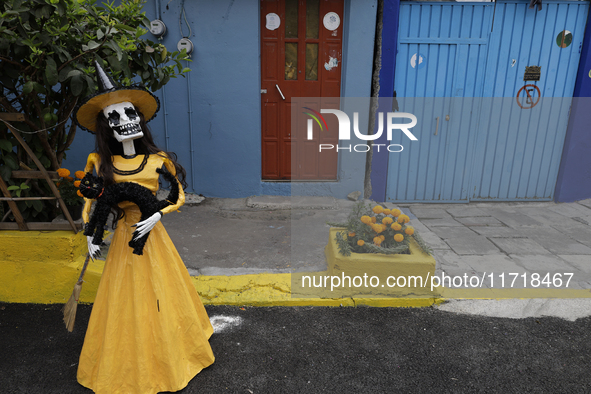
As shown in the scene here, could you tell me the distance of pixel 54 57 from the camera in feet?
9.57

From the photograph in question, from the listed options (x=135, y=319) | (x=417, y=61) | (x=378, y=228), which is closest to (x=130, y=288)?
(x=135, y=319)

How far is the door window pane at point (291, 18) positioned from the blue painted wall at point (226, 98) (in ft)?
1.51

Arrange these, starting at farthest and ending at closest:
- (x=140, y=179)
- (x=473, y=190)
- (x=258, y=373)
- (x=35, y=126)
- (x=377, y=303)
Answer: (x=473, y=190)
(x=377, y=303)
(x=35, y=126)
(x=258, y=373)
(x=140, y=179)

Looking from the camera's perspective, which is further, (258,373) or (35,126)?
(35,126)

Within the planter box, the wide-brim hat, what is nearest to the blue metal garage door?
the planter box

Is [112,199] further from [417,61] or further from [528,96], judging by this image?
[528,96]

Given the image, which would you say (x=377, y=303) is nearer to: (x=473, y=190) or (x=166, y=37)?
(x=473, y=190)

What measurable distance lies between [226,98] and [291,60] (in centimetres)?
115

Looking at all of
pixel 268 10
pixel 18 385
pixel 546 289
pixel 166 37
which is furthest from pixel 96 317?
pixel 268 10

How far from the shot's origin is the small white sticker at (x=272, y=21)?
226 inches

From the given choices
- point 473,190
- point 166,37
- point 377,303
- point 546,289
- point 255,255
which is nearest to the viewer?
point 377,303

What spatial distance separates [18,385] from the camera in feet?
8.19

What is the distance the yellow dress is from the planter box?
1.55 metres

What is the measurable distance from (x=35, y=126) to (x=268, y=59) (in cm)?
356
